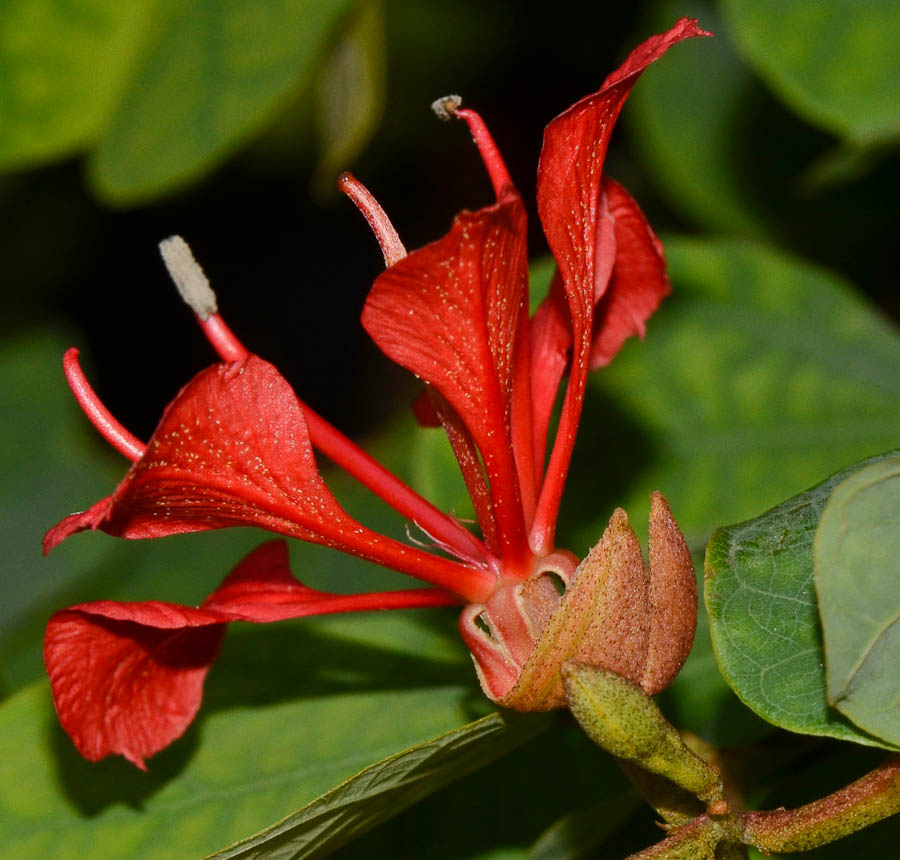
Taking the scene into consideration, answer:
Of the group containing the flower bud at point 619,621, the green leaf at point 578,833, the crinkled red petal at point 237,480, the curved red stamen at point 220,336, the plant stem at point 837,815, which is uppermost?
the curved red stamen at point 220,336

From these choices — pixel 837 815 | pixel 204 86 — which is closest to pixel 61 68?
pixel 204 86

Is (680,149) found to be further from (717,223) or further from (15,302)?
(15,302)

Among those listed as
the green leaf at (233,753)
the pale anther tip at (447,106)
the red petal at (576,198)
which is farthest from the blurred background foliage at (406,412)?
the pale anther tip at (447,106)

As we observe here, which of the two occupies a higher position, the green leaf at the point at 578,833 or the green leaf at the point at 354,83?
the green leaf at the point at 354,83

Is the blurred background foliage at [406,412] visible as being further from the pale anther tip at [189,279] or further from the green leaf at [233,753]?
the pale anther tip at [189,279]

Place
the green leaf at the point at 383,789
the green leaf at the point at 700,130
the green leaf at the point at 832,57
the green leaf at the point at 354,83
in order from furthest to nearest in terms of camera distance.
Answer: the green leaf at the point at 700,130, the green leaf at the point at 354,83, the green leaf at the point at 832,57, the green leaf at the point at 383,789

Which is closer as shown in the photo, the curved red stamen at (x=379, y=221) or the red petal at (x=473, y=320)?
the red petal at (x=473, y=320)

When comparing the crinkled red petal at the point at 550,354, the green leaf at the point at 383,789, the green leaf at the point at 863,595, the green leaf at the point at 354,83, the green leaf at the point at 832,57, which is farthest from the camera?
the green leaf at the point at 354,83
